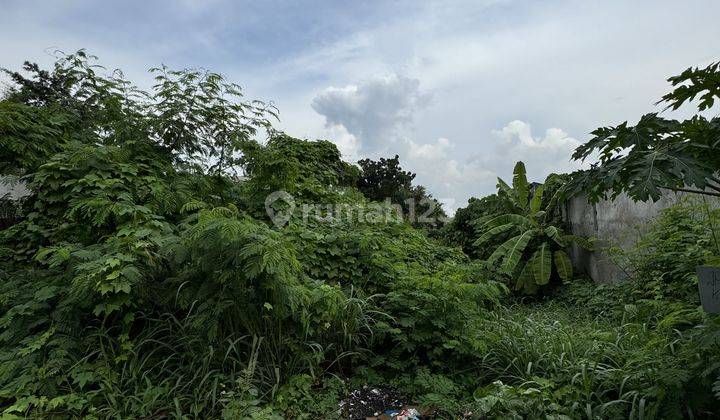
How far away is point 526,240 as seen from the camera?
746 cm

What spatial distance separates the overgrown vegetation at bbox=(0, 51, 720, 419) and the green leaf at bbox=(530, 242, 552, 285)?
2103 mm

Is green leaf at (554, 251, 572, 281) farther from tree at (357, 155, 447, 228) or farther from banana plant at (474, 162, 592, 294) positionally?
tree at (357, 155, 447, 228)

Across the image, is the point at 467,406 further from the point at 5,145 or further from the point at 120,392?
the point at 5,145

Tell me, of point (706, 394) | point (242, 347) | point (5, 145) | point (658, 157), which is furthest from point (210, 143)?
point (706, 394)

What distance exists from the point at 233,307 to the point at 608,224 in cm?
623

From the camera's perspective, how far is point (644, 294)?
16.1 feet

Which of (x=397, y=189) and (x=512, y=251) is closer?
(x=512, y=251)

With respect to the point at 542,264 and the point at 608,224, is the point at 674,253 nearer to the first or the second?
the point at 608,224

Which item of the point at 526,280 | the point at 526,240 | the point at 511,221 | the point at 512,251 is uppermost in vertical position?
the point at 511,221

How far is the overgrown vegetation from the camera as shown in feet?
8.82

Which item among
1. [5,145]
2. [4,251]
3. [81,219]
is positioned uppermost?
[5,145]

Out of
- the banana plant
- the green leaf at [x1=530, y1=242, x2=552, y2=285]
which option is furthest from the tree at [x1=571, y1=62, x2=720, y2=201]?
the green leaf at [x1=530, y1=242, x2=552, y2=285]

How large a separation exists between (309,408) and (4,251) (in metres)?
3.25

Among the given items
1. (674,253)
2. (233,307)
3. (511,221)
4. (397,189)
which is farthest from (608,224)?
(397,189)
